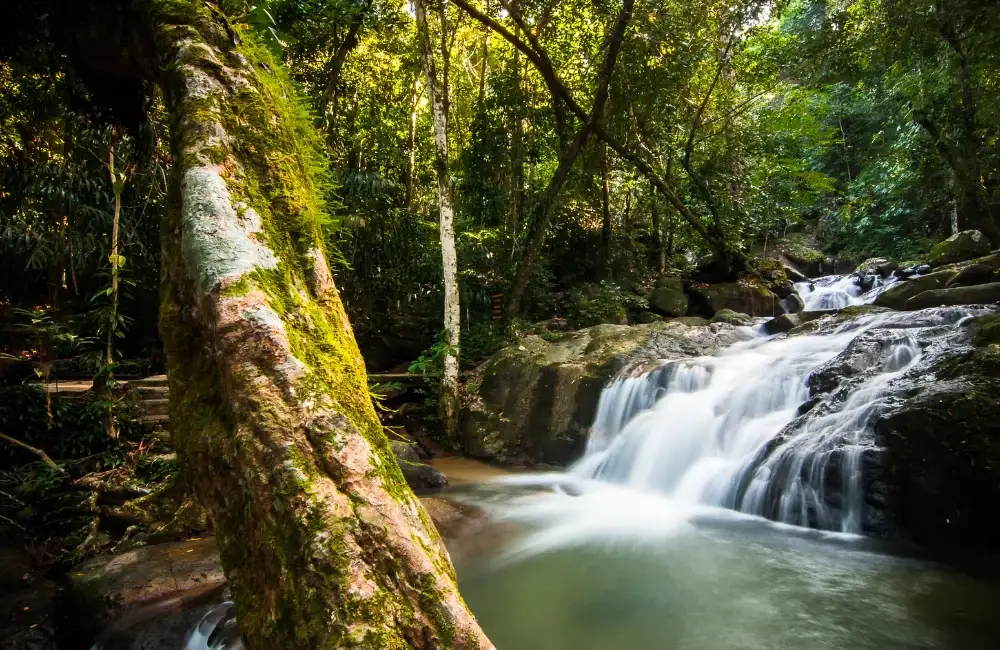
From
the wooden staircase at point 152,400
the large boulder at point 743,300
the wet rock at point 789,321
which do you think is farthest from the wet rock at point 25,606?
the large boulder at point 743,300

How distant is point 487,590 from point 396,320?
846 centimetres

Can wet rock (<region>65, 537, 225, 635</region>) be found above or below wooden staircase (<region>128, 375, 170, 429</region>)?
below

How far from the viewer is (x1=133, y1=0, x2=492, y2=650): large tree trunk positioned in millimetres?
1085

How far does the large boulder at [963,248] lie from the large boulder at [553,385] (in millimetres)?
5843

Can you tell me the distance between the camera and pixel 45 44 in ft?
10.5

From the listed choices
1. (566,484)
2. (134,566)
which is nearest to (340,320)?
(134,566)

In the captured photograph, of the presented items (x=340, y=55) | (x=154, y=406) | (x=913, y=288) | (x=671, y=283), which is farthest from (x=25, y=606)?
(x=671, y=283)

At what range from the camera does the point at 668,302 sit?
13023 millimetres

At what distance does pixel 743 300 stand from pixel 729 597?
984cm

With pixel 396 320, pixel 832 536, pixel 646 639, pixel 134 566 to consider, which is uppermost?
pixel 396 320

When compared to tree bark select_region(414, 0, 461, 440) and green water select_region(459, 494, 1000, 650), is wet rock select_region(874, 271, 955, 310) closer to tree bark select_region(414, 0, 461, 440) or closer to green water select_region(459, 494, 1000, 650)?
green water select_region(459, 494, 1000, 650)

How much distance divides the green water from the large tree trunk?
2662 millimetres

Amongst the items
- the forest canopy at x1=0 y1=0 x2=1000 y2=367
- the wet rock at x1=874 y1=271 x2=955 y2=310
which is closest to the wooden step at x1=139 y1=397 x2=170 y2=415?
the forest canopy at x1=0 y1=0 x2=1000 y2=367

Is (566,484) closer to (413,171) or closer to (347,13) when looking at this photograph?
(347,13)
